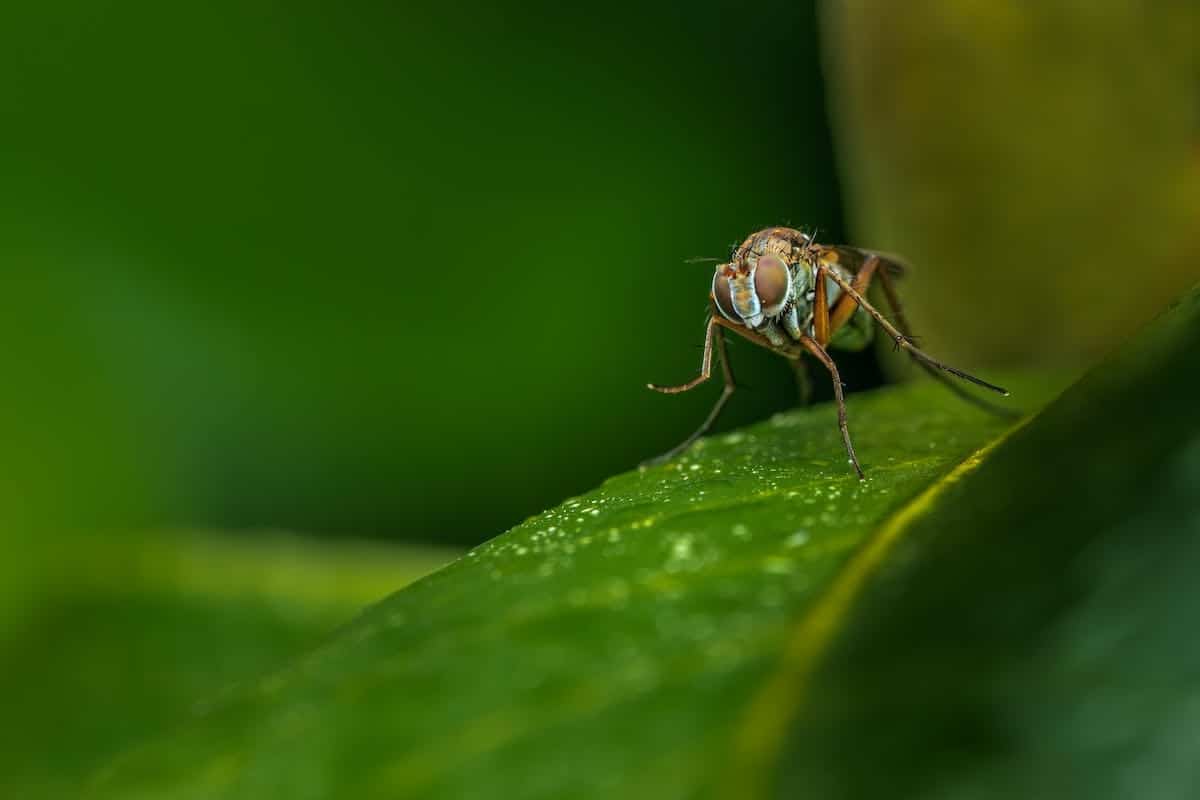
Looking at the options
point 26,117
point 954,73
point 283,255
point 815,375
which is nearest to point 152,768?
point 954,73

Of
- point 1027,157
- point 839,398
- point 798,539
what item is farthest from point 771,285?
point 798,539

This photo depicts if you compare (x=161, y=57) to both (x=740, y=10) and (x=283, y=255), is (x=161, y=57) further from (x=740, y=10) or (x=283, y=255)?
(x=740, y=10)

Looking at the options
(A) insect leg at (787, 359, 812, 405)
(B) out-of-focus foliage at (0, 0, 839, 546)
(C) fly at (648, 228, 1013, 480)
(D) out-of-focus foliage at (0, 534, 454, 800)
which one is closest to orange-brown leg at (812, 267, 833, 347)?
(C) fly at (648, 228, 1013, 480)

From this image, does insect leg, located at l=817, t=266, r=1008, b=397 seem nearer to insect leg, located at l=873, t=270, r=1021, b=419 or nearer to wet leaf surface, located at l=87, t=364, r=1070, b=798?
insect leg, located at l=873, t=270, r=1021, b=419

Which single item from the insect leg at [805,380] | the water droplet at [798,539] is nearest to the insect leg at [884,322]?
the insect leg at [805,380]

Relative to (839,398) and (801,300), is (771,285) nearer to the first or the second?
(801,300)

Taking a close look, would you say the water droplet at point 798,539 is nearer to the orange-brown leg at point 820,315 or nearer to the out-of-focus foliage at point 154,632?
the orange-brown leg at point 820,315
